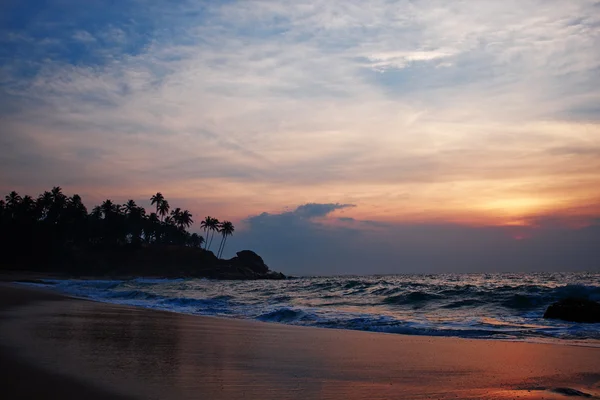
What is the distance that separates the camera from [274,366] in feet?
27.9

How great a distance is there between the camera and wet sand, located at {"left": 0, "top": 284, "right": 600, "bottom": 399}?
6582 mm

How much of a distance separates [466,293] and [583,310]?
11.0 m

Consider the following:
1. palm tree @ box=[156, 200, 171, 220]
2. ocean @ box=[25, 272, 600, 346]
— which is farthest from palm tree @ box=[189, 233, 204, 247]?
ocean @ box=[25, 272, 600, 346]

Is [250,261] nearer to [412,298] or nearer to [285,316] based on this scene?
[412,298]

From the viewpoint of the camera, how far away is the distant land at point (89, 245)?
293ft

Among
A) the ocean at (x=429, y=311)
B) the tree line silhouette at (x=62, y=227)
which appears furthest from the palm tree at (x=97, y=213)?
the ocean at (x=429, y=311)

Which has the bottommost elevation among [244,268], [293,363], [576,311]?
[244,268]

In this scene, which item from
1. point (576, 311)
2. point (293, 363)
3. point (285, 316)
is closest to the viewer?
point (293, 363)

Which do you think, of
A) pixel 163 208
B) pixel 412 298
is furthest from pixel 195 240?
pixel 412 298

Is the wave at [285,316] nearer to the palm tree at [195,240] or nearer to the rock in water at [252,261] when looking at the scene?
the rock in water at [252,261]

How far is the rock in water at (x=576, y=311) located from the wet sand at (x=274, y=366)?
555 centimetres

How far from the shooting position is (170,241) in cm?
11644

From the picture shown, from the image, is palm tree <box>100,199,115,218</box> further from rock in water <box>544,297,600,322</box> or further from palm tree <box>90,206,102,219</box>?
rock in water <box>544,297,600,322</box>

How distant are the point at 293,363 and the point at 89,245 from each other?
100855 mm
